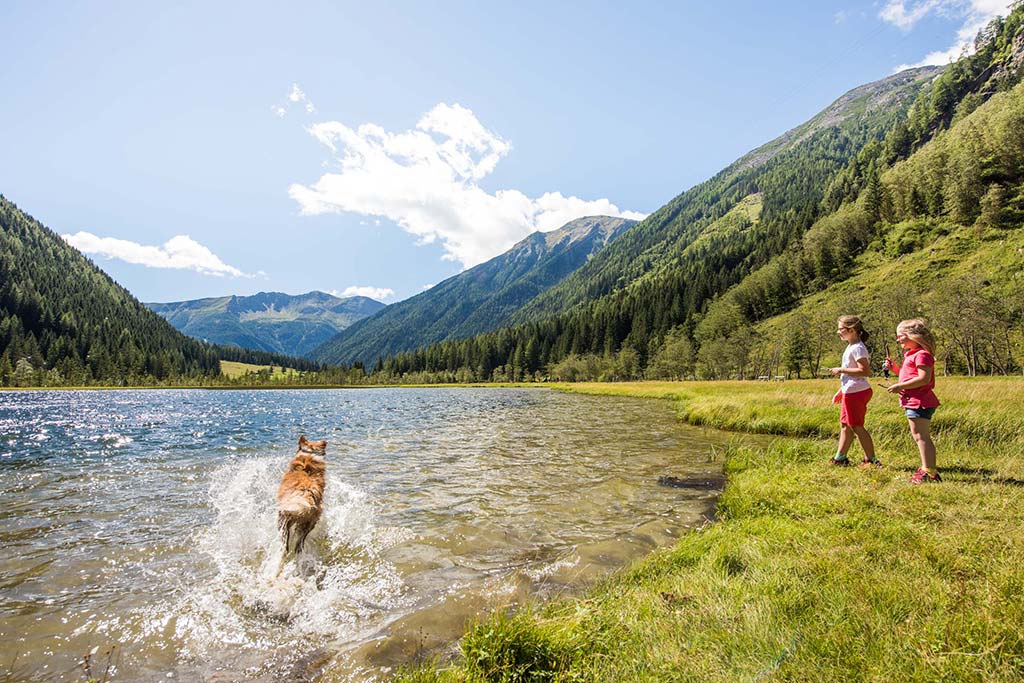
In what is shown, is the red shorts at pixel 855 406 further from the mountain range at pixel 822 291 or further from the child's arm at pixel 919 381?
the mountain range at pixel 822 291

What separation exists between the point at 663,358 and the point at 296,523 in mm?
109042

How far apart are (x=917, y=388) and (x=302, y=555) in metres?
11.8

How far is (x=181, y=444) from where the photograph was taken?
65.8 ft

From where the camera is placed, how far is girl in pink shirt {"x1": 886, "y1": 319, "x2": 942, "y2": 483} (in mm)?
8123

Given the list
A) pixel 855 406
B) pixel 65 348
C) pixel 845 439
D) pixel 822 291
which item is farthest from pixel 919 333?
pixel 65 348

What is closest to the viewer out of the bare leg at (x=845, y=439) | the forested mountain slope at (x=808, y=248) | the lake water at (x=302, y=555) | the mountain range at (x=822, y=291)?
the lake water at (x=302, y=555)

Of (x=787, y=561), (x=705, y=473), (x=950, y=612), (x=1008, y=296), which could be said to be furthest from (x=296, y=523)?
(x=1008, y=296)

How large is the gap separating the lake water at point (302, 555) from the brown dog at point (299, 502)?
44 centimetres

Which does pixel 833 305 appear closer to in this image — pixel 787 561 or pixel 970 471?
pixel 970 471

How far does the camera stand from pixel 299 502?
7617 mm

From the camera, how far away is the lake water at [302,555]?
16.0 feet

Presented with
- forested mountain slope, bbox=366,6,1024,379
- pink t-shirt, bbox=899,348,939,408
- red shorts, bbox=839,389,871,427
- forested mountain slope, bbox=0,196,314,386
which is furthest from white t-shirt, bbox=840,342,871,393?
forested mountain slope, bbox=0,196,314,386

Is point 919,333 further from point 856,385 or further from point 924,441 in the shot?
point 924,441

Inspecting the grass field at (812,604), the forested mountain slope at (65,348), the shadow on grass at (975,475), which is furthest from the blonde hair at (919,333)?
the forested mountain slope at (65,348)
